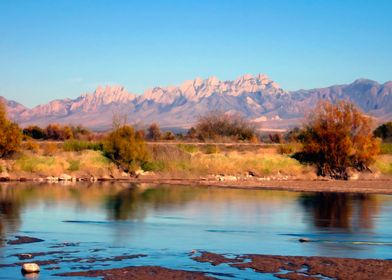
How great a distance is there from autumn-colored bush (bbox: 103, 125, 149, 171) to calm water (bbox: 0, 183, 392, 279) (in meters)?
9.61

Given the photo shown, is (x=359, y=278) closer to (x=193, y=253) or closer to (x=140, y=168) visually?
(x=193, y=253)

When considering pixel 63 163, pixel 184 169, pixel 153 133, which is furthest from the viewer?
pixel 153 133

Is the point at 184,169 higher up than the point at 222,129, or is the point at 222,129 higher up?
the point at 222,129

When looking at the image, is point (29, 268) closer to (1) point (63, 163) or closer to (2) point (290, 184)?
(2) point (290, 184)

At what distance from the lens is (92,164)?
50.0m

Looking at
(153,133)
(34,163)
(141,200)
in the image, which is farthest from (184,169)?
(153,133)

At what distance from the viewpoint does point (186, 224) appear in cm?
2567

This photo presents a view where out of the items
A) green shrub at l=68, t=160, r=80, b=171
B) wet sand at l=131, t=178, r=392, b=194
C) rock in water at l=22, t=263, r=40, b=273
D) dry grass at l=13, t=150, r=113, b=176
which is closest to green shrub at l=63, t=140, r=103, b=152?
dry grass at l=13, t=150, r=113, b=176

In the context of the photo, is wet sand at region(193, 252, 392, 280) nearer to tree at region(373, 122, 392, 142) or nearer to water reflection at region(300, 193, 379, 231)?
water reflection at region(300, 193, 379, 231)

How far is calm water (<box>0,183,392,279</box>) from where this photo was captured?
19594 mm

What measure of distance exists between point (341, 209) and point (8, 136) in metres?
25.1

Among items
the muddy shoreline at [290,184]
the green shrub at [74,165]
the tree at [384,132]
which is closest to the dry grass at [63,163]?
the green shrub at [74,165]

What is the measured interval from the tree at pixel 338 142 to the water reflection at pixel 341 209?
12.4 metres

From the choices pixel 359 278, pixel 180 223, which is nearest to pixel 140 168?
pixel 180 223
